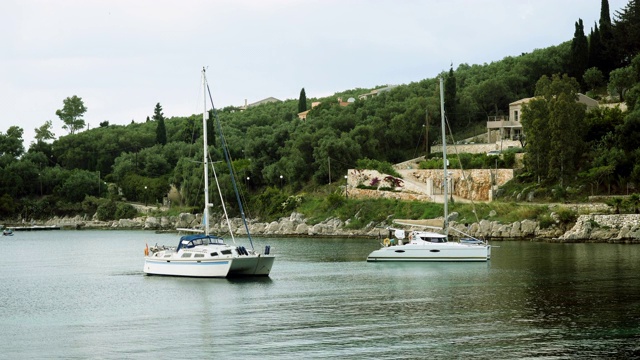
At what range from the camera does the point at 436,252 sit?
4681 centimetres

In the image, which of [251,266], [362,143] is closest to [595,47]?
[362,143]

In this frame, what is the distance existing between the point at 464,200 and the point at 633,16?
31.0 meters

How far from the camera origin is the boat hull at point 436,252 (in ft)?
152

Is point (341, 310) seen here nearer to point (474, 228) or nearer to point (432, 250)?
point (432, 250)

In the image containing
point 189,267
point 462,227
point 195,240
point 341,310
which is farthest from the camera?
point 462,227

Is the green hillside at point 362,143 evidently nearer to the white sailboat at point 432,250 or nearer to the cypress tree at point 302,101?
the cypress tree at point 302,101

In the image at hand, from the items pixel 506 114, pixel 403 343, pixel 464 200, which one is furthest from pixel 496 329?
pixel 506 114

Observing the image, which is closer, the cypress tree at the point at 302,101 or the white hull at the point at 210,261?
the white hull at the point at 210,261

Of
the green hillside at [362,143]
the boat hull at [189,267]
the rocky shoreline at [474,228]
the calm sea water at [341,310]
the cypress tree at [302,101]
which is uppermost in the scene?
the cypress tree at [302,101]

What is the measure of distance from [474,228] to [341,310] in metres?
33.1

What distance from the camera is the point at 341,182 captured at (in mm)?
80625

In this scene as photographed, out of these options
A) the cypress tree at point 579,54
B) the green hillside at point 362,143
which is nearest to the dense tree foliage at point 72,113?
the green hillside at point 362,143

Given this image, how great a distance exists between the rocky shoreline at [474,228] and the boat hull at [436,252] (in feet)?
43.3

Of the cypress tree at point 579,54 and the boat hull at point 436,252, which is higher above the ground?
the cypress tree at point 579,54
